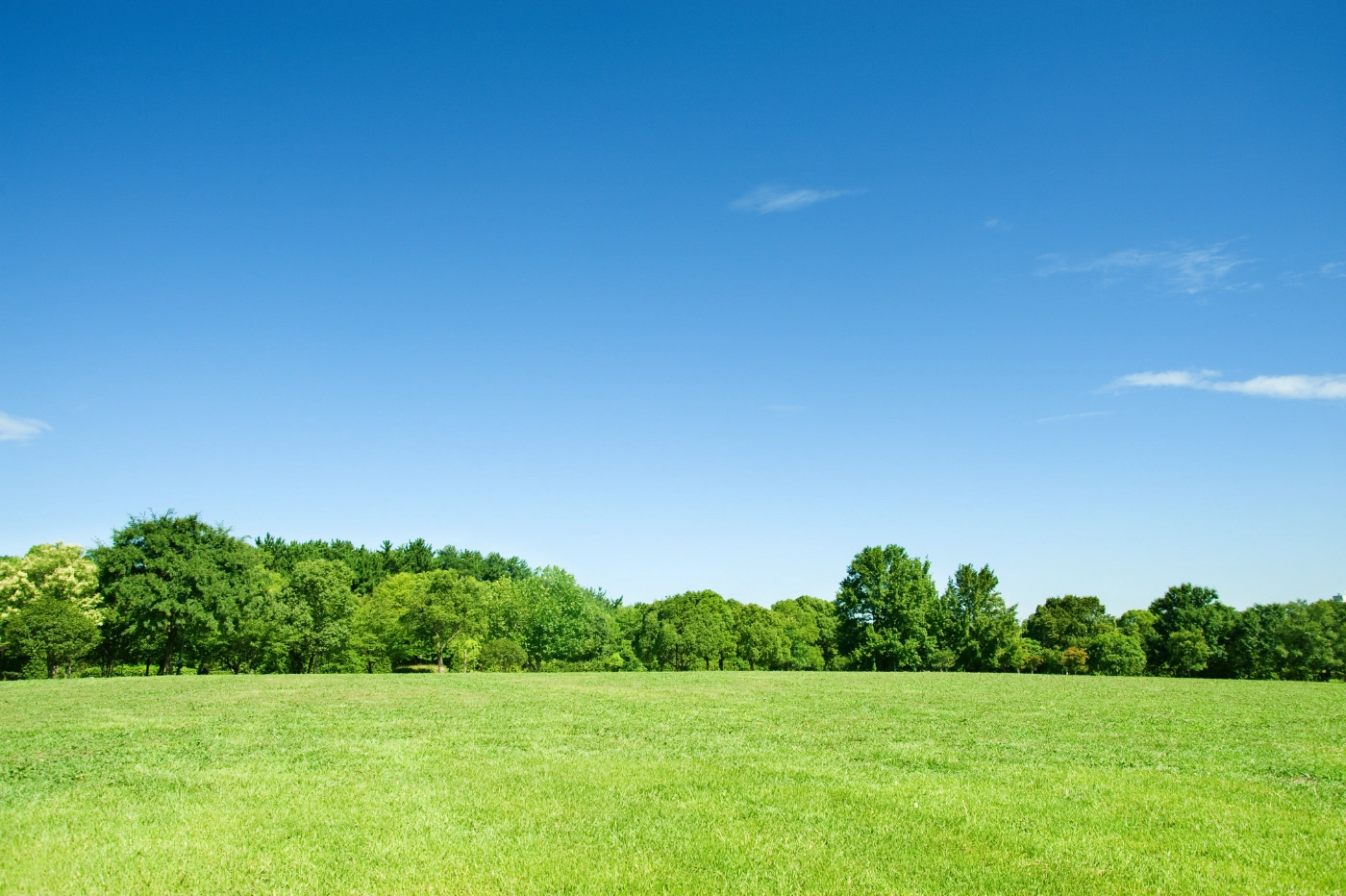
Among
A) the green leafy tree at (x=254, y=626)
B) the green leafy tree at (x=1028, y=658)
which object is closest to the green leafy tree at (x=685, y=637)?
the green leafy tree at (x=1028, y=658)

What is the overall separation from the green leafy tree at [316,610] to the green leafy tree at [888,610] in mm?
49380

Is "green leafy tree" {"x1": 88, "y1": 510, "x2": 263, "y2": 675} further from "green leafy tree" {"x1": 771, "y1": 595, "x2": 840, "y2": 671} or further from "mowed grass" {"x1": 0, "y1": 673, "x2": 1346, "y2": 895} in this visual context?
"green leafy tree" {"x1": 771, "y1": 595, "x2": 840, "y2": 671}

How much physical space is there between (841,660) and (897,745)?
214 feet

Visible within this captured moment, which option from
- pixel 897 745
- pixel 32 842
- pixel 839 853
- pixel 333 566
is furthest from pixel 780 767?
pixel 333 566

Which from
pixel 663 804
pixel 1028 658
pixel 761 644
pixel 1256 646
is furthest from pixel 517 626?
pixel 663 804

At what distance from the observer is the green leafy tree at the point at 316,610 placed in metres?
69.5

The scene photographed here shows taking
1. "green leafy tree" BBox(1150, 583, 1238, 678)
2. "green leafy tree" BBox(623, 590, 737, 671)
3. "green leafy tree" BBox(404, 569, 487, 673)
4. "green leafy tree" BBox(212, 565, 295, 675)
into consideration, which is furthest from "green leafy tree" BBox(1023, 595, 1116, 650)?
"green leafy tree" BBox(212, 565, 295, 675)

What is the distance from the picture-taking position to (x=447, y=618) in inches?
2768

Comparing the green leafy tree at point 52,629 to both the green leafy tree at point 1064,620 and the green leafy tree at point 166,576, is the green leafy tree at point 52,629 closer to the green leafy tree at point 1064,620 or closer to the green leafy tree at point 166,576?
the green leafy tree at point 166,576

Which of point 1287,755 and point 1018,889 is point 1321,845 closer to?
point 1018,889

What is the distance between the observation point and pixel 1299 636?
78.1m

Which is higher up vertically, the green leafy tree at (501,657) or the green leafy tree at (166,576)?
the green leafy tree at (166,576)

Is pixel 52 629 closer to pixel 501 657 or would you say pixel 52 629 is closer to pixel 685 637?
pixel 501 657

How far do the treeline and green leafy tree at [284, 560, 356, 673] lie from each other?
0.13 meters
